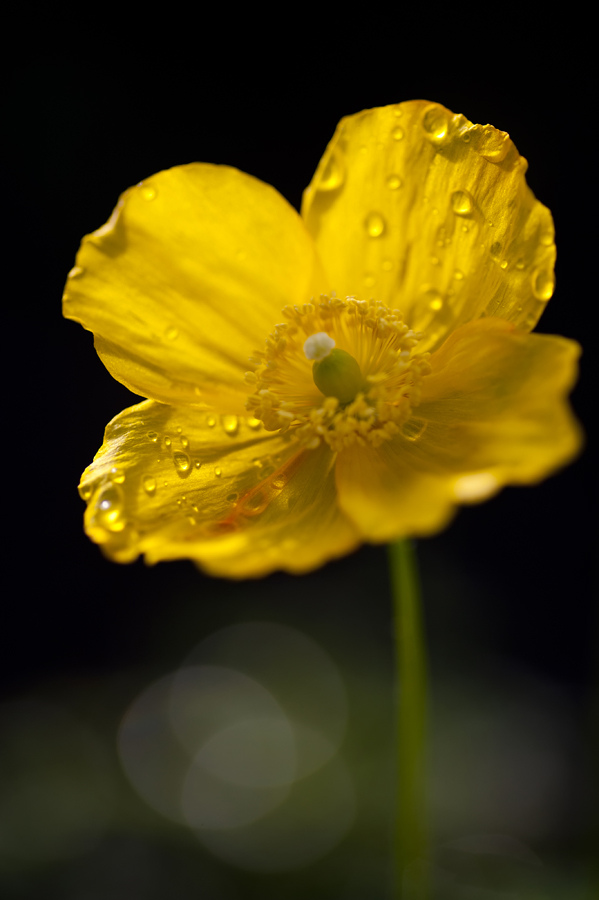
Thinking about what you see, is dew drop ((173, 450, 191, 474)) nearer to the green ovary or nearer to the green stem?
the green ovary

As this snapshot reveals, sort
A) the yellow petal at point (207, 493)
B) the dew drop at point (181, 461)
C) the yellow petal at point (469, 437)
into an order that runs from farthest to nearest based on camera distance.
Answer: the dew drop at point (181, 461), the yellow petal at point (207, 493), the yellow petal at point (469, 437)

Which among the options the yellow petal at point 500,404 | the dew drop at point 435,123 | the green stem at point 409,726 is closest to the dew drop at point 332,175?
the dew drop at point 435,123

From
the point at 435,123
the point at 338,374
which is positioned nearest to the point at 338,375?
the point at 338,374

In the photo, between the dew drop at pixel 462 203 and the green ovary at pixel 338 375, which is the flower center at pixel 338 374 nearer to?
the green ovary at pixel 338 375

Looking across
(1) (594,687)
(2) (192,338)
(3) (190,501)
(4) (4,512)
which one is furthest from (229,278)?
(4) (4,512)

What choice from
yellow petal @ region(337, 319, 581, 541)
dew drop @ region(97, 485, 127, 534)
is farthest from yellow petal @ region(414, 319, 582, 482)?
dew drop @ region(97, 485, 127, 534)
